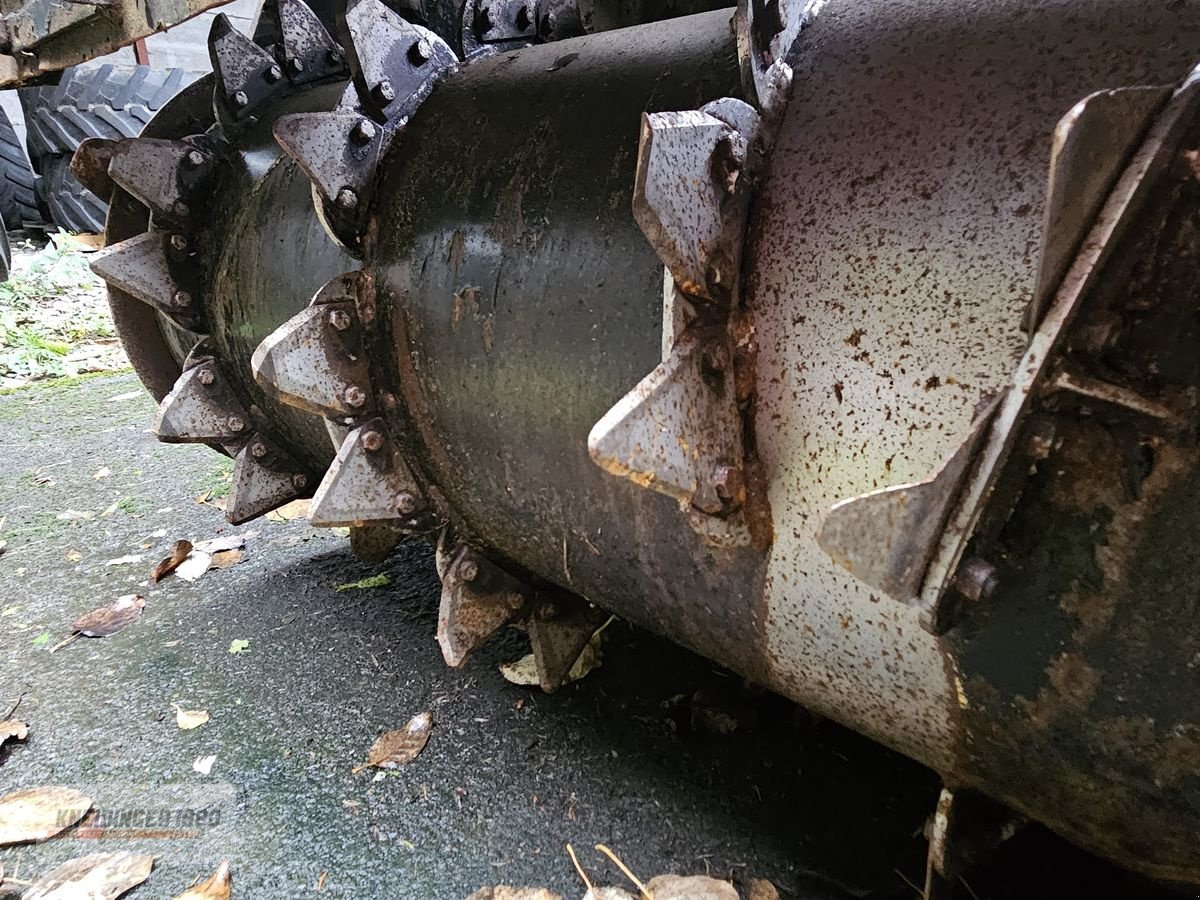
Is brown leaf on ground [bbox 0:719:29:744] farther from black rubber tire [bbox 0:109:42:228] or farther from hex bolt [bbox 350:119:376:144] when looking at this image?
black rubber tire [bbox 0:109:42:228]

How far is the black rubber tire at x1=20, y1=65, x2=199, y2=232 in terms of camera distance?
471 centimetres

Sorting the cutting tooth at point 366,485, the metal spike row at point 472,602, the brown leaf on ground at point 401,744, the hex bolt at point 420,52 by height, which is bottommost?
the brown leaf on ground at point 401,744

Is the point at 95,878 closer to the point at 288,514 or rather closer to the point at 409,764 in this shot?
the point at 409,764

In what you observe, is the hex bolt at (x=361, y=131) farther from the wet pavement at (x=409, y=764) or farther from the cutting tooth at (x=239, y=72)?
the wet pavement at (x=409, y=764)

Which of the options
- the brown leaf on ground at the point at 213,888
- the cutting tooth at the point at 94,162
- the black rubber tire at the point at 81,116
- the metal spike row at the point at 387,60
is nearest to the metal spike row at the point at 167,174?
the cutting tooth at the point at 94,162

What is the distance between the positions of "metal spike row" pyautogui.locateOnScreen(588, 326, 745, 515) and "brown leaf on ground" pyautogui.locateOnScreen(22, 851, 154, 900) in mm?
890

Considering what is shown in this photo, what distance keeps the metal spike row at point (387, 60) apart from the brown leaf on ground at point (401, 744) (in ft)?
2.81

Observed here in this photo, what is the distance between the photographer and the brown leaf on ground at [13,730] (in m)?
1.44

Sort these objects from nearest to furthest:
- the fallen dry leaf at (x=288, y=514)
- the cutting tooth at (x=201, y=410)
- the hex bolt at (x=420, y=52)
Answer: the hex bolt at (x=420, y=52)
the cutting tooth at (x=201, y=410)
the fallen dry leaf at (x=288, y=514)

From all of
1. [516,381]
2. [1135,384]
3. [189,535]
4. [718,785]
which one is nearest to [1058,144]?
[1135,384]

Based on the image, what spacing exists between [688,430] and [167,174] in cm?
120

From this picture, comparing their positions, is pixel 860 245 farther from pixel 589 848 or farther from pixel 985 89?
pixel 589 848

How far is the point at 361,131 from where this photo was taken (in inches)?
44.2

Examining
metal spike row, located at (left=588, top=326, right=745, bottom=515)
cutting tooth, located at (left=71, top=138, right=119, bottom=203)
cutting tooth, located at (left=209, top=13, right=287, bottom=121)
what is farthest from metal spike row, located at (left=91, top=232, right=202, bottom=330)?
metal spike row, located at (left=588, top=326, right=745, bottom=515)
